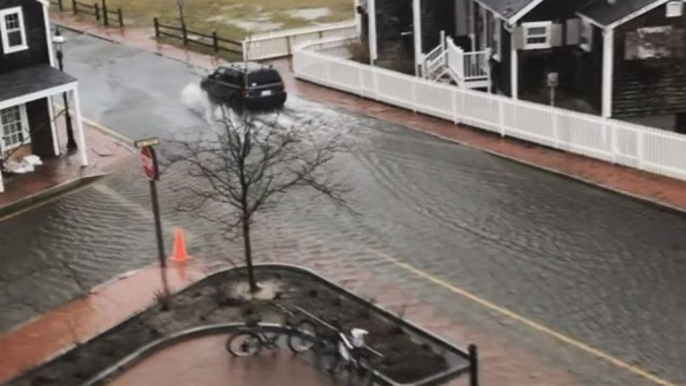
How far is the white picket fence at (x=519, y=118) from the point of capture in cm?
2741

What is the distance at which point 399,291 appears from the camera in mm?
21969

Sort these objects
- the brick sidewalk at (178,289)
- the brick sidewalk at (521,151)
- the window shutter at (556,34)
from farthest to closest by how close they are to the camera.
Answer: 1. the window shutter at (556,34)
2. the brick sidewalk at (521,151)
3. the brick sidewalk at (178,289)

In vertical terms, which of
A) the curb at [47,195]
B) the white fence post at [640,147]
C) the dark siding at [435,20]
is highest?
the dark siding at [435,20]

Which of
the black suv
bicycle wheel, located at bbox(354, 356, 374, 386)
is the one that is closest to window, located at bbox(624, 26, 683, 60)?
the black suv

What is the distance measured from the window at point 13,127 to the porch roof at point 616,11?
15702 millimetres

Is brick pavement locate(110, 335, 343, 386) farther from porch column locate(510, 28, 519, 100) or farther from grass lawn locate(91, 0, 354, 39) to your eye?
grass lawn locate(91, 0, 354, 39)

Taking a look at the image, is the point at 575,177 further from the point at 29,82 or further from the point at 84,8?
the point at 84,8

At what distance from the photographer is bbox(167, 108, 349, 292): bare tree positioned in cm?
2570

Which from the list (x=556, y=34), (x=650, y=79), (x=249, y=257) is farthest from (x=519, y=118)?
(x=249, y=257)

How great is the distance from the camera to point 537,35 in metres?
32.2

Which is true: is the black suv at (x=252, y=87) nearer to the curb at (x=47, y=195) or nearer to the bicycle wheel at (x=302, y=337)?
the curb at (x=47, y=195)

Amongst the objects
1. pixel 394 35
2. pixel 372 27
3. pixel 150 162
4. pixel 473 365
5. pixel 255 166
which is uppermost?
pixel 150 162

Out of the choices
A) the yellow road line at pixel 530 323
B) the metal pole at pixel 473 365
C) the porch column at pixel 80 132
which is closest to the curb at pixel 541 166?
the yellow road line at pixel 530 323

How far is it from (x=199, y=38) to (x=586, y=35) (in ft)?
67.2
